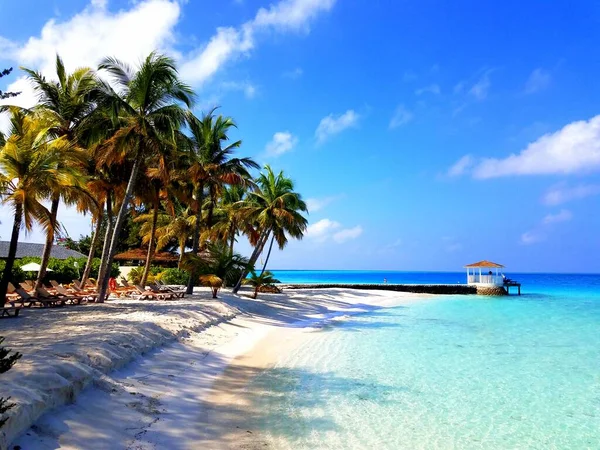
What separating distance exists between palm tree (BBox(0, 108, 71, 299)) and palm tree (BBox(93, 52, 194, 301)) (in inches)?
108

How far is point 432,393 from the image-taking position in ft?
25.6

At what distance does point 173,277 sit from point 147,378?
67.5ft

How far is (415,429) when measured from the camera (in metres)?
5.97

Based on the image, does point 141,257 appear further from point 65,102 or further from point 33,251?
point 65,102

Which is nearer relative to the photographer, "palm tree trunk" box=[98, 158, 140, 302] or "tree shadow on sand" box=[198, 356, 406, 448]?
"tree shadow on sand" box=[198, 356, 406, 448]

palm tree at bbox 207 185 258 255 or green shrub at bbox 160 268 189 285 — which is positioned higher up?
palm tree at bbox 207 185 258 255

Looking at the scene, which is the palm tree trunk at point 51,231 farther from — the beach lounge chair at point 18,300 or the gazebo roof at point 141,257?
the gazebo roof at point 141,257

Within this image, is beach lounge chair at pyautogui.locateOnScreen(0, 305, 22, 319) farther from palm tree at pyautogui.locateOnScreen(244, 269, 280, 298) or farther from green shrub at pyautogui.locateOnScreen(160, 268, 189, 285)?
green shrub at pyautogui.locateOnScreen(160, 268, 189, 285)

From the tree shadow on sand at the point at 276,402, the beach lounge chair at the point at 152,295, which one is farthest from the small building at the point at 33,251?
the tree shadow on sand at the point at 276,402

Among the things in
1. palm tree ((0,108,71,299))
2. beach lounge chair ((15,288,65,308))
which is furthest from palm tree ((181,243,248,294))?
palm tree ((0,108,71,299))

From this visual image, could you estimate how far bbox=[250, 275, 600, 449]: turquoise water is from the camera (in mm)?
5727

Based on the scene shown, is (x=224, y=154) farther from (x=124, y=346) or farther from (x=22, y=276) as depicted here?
(x=124, y=346)

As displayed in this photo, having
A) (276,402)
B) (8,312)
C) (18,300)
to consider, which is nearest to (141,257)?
(18,300)

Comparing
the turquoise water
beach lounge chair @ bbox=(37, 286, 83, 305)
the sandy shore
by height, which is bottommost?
the turquoise water
